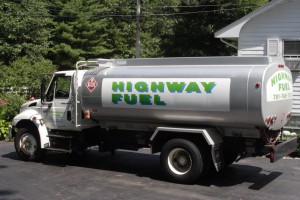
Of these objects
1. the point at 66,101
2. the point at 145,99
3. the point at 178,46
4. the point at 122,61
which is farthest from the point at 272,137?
the point at 178,46

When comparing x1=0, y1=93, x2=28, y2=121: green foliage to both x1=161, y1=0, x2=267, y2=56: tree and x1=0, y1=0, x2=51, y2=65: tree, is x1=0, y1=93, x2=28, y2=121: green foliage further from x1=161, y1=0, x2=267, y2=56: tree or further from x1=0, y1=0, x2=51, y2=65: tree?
x1=0, y1=0, x2=51, y2=65: tree

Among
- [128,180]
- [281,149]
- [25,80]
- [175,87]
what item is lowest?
[128,180]

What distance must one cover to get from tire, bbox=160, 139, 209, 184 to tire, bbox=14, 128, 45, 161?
374 centimetres

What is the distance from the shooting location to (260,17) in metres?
18.0

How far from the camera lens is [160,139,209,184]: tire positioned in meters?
9.56

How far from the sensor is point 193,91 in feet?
31.2

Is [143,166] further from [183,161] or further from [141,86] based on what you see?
[141,86]

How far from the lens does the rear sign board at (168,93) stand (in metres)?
9.25

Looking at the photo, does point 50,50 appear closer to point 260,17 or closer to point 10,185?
point 260,17

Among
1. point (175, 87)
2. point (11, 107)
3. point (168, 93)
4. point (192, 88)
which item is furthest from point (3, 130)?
point (192, 88)

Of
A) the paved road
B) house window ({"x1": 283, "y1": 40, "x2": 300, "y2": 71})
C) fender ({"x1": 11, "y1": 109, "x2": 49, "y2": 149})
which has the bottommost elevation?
the paved road

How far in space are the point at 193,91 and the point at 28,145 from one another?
511 centimetres

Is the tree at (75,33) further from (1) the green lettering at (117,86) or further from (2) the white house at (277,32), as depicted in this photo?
(1) the green lettering at (117,86)

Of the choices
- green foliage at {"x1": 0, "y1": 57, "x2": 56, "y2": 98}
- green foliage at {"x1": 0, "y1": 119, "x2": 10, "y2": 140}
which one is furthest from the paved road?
green foliage at {"x1": 0, "y1": 57, "x2": 56, "y2": 98}
